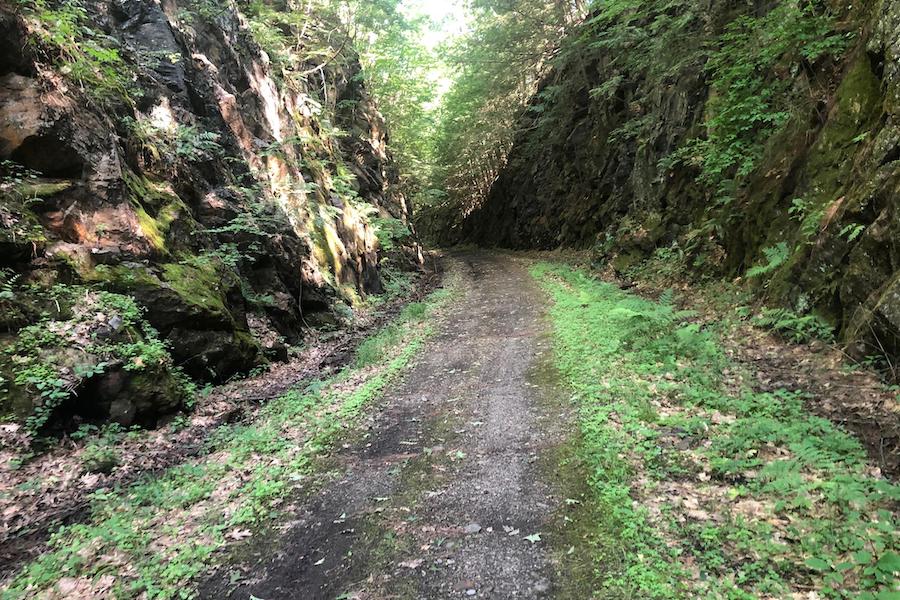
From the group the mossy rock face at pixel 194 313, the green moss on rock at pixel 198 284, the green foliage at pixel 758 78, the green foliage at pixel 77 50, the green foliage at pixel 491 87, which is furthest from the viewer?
the green foliage at pixel 491 87

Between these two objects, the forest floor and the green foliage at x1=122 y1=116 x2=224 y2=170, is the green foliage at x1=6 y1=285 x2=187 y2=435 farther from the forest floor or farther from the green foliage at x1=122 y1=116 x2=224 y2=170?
the green foliage at x1=122 y1=116 x2=224 y2=170

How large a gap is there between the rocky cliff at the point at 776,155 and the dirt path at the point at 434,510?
13.0ft

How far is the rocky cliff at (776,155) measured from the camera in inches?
248

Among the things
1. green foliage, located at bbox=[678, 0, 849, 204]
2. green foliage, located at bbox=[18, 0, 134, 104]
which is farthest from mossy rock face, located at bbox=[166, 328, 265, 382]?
green foliage, located at bbox=[678, 0, 849, 204]

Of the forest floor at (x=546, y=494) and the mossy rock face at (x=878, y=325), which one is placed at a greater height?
the mossy rock face at (x=878, y=325)

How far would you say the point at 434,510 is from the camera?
4.76 m

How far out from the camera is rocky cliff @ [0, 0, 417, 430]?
6.60 m

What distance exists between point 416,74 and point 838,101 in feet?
89.9

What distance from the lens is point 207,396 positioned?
26.6 feet

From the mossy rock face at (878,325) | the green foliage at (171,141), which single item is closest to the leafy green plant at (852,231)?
the mossy rock face at (878,325)

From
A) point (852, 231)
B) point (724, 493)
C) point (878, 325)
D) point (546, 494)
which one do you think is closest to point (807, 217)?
point (852, 231)

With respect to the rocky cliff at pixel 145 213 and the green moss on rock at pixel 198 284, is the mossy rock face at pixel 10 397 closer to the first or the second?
the rocky cliff at pixel 145 213

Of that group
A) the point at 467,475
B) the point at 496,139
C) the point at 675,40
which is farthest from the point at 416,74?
the point at 467,475

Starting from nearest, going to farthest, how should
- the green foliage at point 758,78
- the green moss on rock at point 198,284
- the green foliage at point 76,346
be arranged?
the green foliage at point 76,346 < the green foliage at point 758,78 < the green moss on rock at point 198,284
